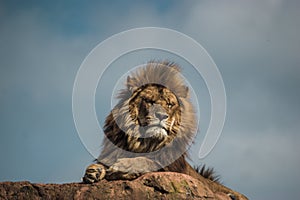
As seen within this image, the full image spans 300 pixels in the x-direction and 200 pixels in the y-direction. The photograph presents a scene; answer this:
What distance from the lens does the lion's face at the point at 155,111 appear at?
10.9 m

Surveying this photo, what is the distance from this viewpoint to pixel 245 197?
12125 mm

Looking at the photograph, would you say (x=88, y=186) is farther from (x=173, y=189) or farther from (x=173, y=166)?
(x=173, y=166)

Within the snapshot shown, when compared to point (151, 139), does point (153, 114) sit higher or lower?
higher

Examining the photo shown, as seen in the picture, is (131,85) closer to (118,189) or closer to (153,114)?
(153,114)

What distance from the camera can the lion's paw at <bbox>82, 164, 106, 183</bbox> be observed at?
391 inches

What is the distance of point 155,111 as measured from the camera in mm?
10922

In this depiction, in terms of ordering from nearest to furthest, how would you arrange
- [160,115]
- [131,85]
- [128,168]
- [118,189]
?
[118,189]
[128,168]
[160,115]
[131,85]

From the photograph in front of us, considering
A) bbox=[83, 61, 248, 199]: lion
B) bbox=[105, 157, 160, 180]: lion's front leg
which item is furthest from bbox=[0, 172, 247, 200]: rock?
bbox=[83, 61, 248, 199]: lion

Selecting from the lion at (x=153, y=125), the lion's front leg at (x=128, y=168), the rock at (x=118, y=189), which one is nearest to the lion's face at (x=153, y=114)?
the lion at (x=153, y=125)

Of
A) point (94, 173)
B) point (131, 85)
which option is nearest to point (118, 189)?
point (94, 173)

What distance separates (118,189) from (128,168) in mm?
716

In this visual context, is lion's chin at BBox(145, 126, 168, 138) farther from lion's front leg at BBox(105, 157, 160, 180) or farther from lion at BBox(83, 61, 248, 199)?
lion's front leg at BBox(105, 157, 160, 180)

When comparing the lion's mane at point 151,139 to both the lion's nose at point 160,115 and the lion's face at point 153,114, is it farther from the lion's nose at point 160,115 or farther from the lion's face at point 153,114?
the lion's nose at point 160,115

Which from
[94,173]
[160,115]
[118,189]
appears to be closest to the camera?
[118,189]
